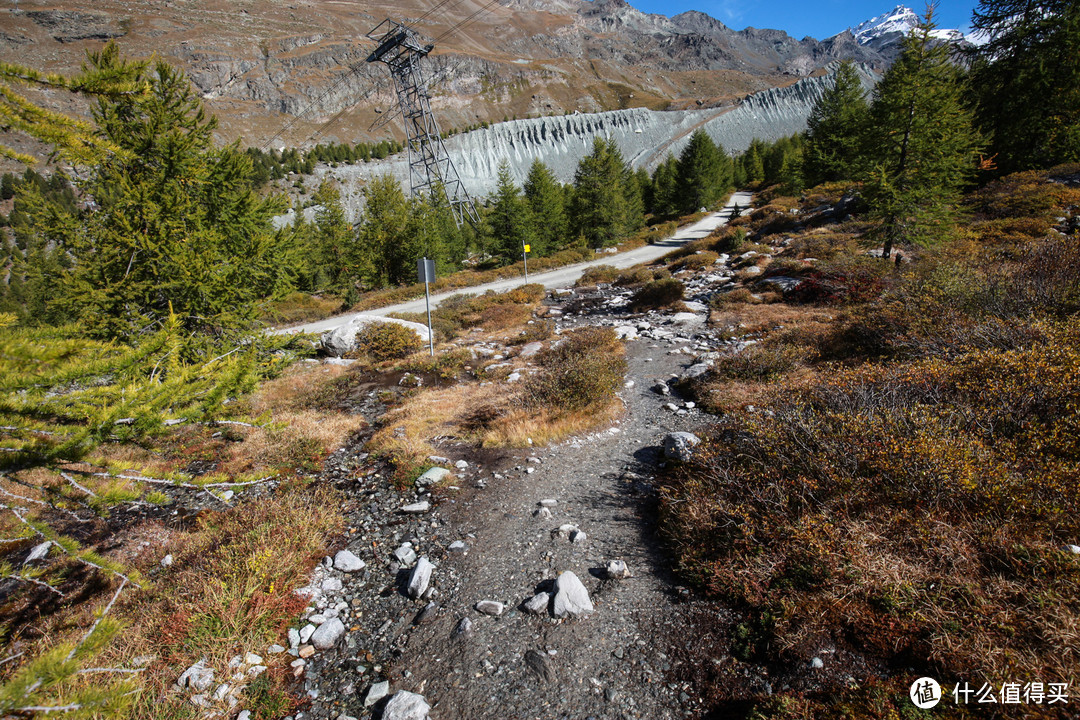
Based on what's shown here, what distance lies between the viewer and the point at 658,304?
63.8ft

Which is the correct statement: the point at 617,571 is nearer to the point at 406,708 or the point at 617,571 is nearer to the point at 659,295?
the point at 406,708

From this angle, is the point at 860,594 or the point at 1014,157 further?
the point at 1014,157

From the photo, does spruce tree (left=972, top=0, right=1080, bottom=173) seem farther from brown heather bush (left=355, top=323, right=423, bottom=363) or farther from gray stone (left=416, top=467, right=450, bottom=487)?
gray stone (left=416, top=467, right=450, bottom=487)

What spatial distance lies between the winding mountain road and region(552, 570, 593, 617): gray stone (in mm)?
17816

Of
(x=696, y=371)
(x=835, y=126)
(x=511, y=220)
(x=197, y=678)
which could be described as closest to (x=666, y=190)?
(x=835, y=126)

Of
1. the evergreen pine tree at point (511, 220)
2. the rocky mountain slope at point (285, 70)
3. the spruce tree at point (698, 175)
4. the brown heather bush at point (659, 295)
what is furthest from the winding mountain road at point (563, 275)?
the rocky mountain slope at point (285, 70)

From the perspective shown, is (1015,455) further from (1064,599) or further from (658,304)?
(658,304)

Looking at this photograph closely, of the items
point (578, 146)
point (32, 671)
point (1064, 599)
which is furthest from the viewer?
point (578, 146)

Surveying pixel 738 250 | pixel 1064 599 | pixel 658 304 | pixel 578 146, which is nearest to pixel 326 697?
pixel 1064 599

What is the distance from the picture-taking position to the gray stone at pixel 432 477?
7375 millimetres

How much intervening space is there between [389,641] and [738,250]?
29.0 m

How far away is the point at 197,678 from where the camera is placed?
391cm

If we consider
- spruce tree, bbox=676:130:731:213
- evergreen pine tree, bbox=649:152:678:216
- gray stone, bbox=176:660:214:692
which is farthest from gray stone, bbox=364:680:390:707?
evergreen pine tree, bbox=649:152:678:216

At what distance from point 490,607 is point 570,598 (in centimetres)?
87
